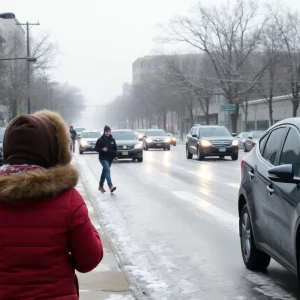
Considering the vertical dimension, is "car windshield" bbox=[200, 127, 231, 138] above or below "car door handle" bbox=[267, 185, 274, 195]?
below

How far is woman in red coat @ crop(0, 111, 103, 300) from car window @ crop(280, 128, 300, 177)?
3.41 meters

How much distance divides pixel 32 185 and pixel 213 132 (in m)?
29.9

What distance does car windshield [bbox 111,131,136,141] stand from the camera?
105 ft

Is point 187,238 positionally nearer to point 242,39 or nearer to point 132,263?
point 132,263

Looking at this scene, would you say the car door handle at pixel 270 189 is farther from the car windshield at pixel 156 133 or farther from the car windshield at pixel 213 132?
the car windshield at pixel 156 133

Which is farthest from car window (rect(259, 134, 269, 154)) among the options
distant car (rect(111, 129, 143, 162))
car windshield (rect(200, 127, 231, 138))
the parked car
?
car windshield (rect(200, 127, 231, 138))

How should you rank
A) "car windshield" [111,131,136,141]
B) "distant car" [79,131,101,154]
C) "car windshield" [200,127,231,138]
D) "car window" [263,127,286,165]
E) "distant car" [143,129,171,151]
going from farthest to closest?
"distant car" [143,129,171,151] → "distant car" [79,131,101,154] → "car windshield" [200,127,231,138] → "car windshield" [111,131,136,141] → "car window" [263,127,286,165]

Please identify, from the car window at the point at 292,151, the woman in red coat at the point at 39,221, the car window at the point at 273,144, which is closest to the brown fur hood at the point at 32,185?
the woman in red coat at the point at 39,221

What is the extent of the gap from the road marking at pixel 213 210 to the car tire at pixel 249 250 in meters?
2.79

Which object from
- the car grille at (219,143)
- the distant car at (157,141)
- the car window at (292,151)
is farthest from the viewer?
the distant car at (157,141)

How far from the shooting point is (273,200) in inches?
253

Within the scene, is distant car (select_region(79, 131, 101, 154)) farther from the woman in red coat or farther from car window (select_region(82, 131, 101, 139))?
the woman in red coat

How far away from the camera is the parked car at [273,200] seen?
19.0 ft

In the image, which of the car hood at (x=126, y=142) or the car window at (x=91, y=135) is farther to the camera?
the car window at (x=91, y=135)
